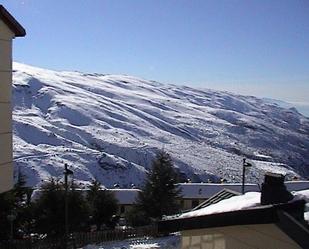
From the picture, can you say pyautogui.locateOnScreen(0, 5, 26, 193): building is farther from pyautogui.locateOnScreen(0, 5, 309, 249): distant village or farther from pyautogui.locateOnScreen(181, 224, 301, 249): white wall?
pyautogui.locateOnScreen(181, 224, 301, 249): white wall

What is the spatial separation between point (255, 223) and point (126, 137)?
124 m

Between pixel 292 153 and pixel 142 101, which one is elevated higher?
pixel 142 101

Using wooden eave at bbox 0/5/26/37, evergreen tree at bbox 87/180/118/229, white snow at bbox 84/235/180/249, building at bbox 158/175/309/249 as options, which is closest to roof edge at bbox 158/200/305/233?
building at bbox 158/175/309/249

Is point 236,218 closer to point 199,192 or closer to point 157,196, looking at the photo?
Result: point 157,196

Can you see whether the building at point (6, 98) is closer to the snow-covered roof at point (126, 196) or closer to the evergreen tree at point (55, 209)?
the evergreen tree at point (55, 209)

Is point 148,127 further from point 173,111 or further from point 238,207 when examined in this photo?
point 238,207

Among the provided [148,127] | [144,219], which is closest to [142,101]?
[148,127]

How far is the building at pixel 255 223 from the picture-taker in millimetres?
4137

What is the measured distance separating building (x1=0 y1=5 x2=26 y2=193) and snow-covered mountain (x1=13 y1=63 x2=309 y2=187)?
8201 centimetres

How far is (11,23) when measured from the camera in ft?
15.5

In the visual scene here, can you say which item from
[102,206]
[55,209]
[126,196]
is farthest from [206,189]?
[55,209]

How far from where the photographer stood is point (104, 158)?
4144 inches

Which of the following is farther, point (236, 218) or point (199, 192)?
point (199, 192)

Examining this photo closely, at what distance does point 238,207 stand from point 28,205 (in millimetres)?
29093
